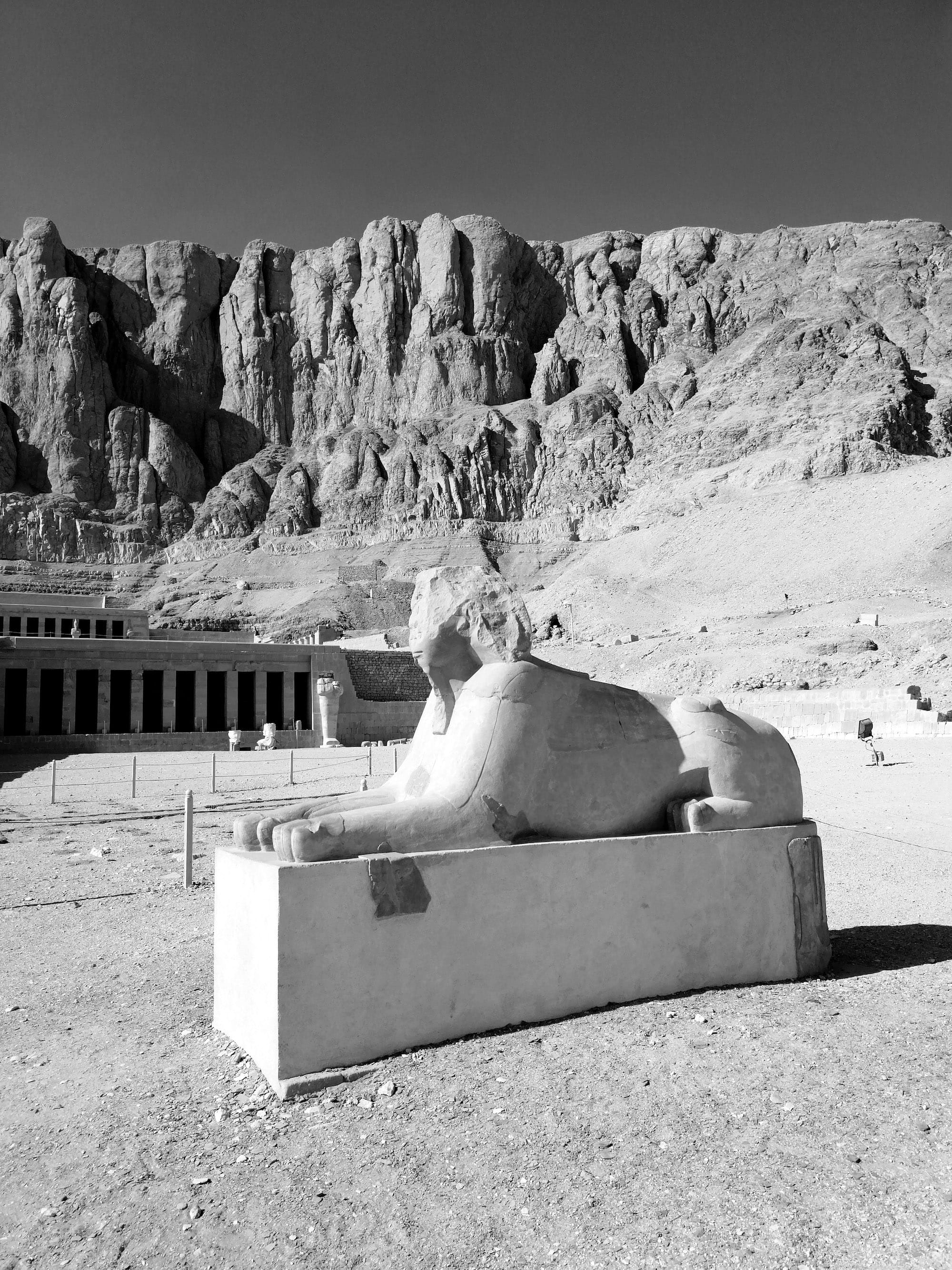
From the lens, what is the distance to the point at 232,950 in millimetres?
3887

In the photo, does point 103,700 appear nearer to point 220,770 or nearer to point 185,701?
point 185,701

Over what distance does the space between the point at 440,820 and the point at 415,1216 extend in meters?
1.53

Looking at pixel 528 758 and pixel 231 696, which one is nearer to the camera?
pixel 528 758

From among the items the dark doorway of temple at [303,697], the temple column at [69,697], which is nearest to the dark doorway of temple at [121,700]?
the temple column at [69,697]

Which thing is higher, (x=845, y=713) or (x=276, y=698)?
(x=845, y=713)

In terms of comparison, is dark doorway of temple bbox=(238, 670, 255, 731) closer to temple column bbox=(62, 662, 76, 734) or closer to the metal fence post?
temple column bbox=(62, 662, 76, 734)

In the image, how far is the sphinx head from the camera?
4375 millimetres

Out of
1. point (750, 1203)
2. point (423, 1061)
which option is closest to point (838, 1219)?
point (750, 1203)

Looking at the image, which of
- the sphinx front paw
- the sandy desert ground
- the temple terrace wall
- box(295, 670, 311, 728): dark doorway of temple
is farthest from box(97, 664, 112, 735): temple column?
the sphinx front paw

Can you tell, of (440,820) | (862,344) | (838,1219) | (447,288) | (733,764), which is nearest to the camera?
(838,1219)

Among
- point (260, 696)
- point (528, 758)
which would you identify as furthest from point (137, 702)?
point (528, 758)

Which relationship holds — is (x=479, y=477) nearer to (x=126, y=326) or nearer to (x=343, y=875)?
(x=126, y=326)

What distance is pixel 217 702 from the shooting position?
2833cm

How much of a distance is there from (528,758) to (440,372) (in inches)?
4601
